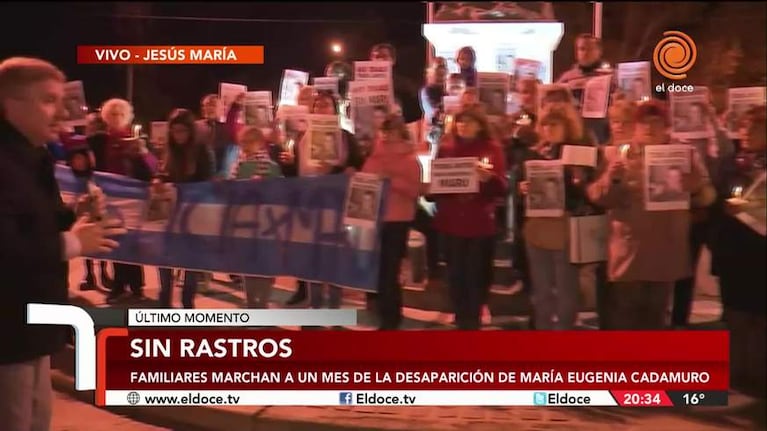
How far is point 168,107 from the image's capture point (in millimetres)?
3098

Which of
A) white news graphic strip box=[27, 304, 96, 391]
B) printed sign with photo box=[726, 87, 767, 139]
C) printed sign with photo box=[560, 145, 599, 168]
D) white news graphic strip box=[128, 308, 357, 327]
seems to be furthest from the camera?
printed sign with photo box=[560, 145, 599, 168]

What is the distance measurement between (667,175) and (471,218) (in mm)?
757

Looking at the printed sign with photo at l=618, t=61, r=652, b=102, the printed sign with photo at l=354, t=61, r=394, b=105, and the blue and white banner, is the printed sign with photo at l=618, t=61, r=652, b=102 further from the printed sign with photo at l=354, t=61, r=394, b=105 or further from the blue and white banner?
the blue and white banner

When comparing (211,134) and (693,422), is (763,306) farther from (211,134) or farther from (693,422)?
(211,134)

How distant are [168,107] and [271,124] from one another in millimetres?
384

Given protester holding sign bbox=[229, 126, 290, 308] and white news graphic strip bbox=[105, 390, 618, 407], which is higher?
protester holding sign bbox=[229, 126, 290, 308]

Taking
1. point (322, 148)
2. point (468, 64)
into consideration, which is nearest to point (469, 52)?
point (468, 64)

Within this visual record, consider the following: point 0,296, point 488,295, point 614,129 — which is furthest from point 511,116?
point 0,296

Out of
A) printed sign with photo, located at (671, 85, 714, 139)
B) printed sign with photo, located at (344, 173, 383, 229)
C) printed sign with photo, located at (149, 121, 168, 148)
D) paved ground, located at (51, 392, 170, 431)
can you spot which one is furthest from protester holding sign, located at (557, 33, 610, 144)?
paved ground, located at (51, 392, 170, 431)

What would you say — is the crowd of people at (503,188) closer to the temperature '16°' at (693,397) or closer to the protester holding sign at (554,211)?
the protester holding sign at (554,211)

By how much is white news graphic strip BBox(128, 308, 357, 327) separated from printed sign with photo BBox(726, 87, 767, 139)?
1606mm

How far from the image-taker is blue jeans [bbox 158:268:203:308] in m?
3.11

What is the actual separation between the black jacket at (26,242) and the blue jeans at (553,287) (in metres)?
1.76

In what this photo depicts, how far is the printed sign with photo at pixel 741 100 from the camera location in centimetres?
310
